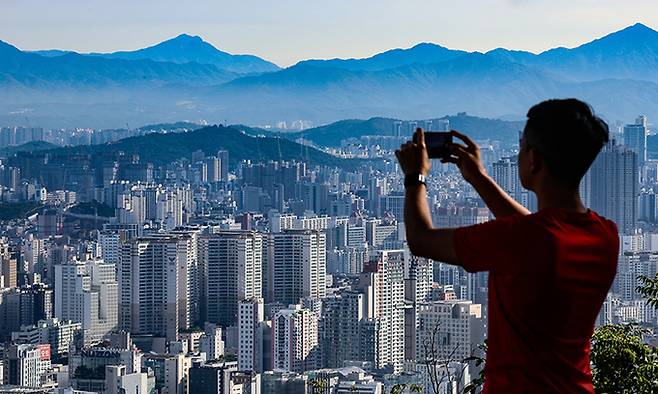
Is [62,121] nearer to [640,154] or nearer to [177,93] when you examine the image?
[177,93]

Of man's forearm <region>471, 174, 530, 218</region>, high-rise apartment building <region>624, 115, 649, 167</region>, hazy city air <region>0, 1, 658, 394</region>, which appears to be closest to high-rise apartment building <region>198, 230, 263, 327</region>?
hazy city air <region>0, 1, 658, 394</region>

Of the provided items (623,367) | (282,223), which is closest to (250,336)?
(282,223)

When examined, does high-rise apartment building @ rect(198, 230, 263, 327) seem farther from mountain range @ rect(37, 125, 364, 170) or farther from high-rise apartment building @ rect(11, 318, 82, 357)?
mountain range @ rect(37, 125, 364, 170)

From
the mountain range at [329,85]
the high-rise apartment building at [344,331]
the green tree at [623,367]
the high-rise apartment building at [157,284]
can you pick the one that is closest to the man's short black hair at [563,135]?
the green tree at [623,367]

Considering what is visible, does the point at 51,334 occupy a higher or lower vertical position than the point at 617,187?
lower

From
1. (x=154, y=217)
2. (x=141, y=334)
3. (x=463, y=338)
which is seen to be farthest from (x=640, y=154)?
(x=463, y=338)

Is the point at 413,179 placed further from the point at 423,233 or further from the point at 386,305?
the point at 386,305
